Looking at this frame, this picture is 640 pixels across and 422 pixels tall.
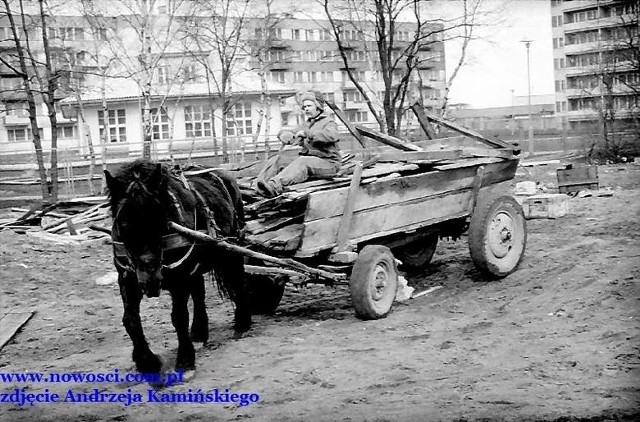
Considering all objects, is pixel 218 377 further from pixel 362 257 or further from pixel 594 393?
pixel 594 393

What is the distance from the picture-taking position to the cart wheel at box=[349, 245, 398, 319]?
7598mm

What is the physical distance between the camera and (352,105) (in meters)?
56.0

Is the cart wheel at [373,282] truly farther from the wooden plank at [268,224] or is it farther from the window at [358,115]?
the window at [358,115]

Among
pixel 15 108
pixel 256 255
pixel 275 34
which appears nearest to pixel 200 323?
pixel 256 255

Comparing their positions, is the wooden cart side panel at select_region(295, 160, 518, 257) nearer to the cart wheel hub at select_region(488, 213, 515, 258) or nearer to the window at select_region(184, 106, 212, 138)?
the cart wheel hub at select_region(488, 213, 515, 258)

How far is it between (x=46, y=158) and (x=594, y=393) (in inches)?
966

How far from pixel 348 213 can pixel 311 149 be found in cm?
98

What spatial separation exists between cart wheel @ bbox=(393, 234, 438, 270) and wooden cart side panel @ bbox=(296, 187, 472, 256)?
3.26 ft

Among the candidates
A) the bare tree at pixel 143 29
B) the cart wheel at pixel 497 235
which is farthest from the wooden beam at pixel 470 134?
the bare tree at pixel 143 29

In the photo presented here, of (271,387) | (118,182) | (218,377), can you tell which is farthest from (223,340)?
(118,182)

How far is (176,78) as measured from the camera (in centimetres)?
3008

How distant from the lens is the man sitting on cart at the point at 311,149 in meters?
7.95

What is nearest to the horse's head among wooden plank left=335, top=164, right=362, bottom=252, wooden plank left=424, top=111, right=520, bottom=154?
wooden plank left=335, top=164, right=362, bottom=252

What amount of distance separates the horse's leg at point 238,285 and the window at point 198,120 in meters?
30.6
